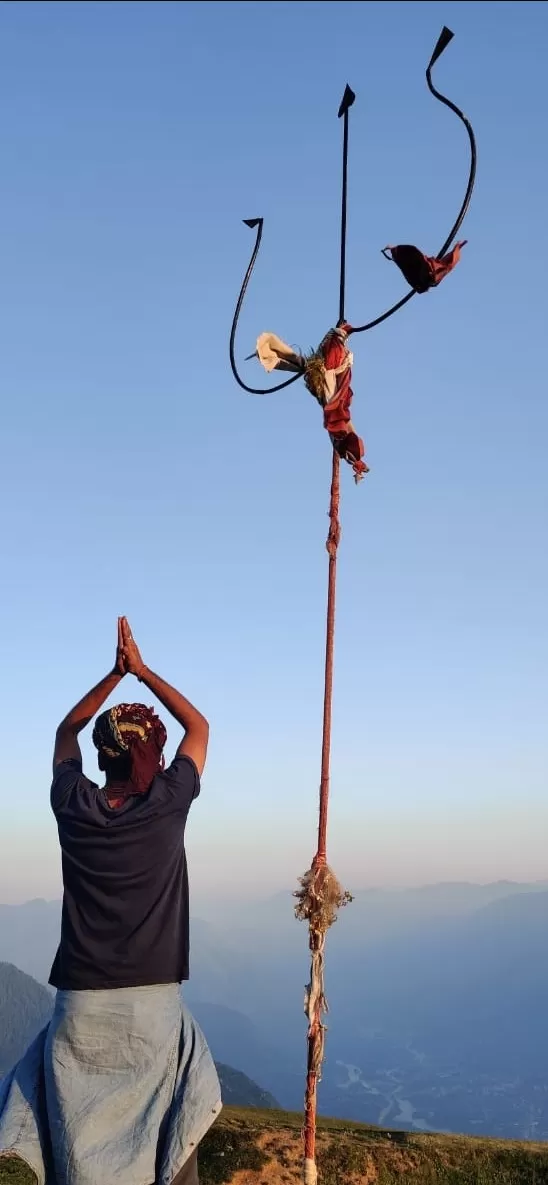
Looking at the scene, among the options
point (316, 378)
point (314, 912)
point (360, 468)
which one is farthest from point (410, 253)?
point (314, 912)

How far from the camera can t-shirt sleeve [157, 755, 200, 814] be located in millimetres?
4668

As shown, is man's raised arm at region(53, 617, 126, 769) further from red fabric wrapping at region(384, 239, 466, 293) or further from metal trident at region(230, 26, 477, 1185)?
red fabric wrapping at region(384, 239, 466, 293)

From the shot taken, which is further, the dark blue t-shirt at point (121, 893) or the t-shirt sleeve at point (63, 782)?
the t-shirt sleeve at point (63, 782)

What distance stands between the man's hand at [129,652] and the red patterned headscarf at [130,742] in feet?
0.76

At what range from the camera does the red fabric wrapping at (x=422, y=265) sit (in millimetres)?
5242

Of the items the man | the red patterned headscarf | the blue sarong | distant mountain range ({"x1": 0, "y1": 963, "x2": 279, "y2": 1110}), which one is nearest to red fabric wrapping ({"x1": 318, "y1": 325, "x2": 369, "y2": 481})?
the red patterned headscarf

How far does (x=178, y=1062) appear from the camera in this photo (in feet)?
15.0

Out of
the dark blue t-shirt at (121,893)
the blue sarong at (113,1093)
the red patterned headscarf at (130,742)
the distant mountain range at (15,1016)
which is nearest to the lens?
the blue sarong at (113,1093)

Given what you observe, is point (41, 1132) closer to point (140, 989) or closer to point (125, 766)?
point (140, 989)

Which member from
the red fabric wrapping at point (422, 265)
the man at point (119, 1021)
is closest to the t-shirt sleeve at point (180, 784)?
the man at point (119, 1021)

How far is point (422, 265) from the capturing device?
207 inches

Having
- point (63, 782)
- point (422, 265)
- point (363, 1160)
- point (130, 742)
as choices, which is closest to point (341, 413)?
point (422, 265)

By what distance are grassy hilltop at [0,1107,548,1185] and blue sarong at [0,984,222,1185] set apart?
4890 mm

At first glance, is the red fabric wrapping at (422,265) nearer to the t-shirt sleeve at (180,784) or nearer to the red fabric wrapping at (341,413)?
the red fabric wrapping at (341,413)
